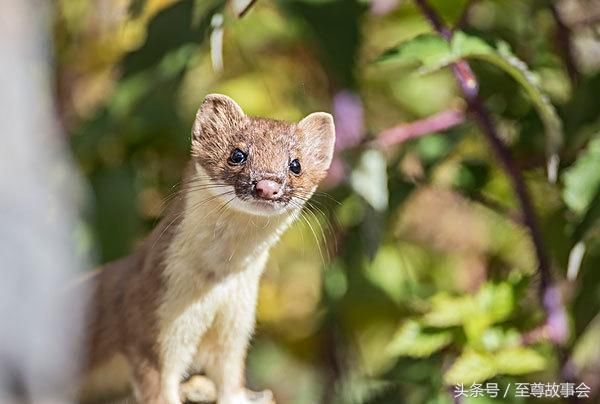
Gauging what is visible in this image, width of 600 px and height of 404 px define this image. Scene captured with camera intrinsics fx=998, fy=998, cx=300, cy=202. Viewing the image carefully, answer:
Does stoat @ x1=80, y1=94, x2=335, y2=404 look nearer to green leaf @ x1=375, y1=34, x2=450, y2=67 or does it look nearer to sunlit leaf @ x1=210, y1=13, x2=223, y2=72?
sunlit leaf @ x1=210, y1=13, x2=223, y2=72

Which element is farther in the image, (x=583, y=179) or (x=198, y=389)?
(x=583, y=179)

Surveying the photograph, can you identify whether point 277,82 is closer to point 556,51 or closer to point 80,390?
point 80,390

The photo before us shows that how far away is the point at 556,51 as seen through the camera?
4.94 ft

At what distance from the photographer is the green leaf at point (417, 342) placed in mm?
1104

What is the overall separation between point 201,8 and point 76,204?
0.23 metres

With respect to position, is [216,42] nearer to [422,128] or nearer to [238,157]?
[238,157]

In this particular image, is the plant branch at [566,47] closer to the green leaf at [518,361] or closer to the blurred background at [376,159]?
the blurred background at [376,159]

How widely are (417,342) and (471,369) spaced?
0.24ft

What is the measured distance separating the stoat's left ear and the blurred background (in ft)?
0.44

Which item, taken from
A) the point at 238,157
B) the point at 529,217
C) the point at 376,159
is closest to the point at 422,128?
the point at 529,217

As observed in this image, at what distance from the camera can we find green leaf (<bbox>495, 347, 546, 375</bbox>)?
108 centimetres

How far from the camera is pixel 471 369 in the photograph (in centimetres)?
A: 107

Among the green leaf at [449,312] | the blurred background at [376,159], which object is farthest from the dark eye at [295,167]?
the green leaf at [449,312]

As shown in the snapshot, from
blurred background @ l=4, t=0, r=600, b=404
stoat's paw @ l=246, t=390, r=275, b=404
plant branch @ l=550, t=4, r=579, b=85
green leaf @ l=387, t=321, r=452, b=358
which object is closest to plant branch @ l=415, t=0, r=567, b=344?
blurred background @ l=4, t=0, r=600, b=404
